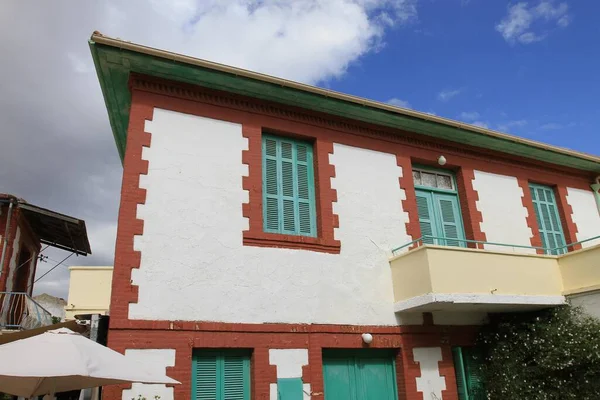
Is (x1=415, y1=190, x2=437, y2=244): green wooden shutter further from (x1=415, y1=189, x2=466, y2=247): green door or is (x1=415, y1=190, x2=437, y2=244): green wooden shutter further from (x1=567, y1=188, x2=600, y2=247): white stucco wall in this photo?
(x1=567, y1=188, x2=600, y2=247): white stucco wall

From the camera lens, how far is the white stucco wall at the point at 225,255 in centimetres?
746

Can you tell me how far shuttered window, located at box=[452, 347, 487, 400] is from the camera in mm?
9195

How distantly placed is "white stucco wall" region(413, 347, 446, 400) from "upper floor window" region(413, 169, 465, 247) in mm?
2181

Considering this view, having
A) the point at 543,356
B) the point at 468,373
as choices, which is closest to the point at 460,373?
the point at 468,373

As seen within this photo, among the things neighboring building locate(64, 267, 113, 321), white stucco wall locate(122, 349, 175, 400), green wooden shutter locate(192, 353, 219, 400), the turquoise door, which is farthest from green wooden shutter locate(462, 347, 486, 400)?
neighboring building locate(64, 267, 113, 321)

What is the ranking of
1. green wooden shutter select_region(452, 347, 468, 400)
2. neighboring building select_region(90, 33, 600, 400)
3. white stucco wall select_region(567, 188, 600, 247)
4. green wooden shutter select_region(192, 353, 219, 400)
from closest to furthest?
green wooden shutter select_region(192, 353, 219, 400), neighboring building select_region(90, 33, 600, 400), green wooden shutter select_region(452, 347, 468, 400), white stucco wall select_region(567, 188, 600, 247)

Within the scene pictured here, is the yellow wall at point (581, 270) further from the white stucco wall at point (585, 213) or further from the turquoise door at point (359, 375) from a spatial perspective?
the turquoise door at point (359, 375)

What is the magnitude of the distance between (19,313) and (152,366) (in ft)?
26.9

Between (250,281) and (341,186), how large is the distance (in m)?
2.58

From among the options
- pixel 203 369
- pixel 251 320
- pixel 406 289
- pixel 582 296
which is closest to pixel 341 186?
pixel 406 289

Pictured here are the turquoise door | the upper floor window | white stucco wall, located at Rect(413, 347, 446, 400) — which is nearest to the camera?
the turquoise door

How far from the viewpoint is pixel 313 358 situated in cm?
798

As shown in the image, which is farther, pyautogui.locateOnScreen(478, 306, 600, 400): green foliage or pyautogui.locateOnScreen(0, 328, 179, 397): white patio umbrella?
pyautogui.locateOnScreen(478, 306, 600, 400): green foliage

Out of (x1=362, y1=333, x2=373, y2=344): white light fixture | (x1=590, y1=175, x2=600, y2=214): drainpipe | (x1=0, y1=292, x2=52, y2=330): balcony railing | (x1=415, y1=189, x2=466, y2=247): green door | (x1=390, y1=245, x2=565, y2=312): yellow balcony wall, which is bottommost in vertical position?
(x1=362, y1=333, x2=373, y2=344): white light fixture
